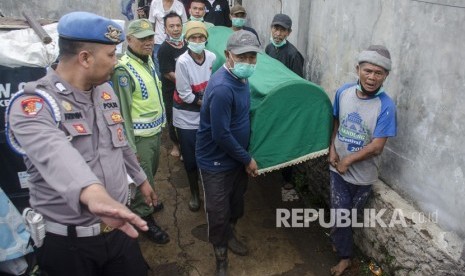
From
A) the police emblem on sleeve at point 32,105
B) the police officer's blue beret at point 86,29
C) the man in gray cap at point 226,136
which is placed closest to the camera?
the police emblem on sleeve at point 32,105

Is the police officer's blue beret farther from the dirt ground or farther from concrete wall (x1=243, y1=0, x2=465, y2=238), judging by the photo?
the dirt ground

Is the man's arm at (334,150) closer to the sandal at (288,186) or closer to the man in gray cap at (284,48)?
the man in gray cap at (284,48)

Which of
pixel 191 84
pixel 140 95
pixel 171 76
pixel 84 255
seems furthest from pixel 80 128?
pixel 171 76

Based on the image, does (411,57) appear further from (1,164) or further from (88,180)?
(1,164)

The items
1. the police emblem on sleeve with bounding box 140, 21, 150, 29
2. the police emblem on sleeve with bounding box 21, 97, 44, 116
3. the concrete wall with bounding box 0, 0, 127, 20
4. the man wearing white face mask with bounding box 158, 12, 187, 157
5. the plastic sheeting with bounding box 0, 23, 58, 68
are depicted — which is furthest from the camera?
the concrete wall with bounding box 0, 0, 127, 20

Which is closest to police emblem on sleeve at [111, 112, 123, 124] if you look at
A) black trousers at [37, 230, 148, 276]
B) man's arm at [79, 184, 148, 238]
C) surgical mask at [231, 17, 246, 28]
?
black trousers at [37, 230, 148, 276]

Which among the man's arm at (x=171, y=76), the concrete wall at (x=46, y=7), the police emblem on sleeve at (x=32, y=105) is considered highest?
the police emblem on sleeve at (x=32, y=105)

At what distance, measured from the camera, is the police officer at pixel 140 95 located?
3.00 m

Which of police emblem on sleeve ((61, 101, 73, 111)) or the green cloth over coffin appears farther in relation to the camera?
the green cloth over coffin

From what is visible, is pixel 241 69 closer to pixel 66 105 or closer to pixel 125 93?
pixel 125 93

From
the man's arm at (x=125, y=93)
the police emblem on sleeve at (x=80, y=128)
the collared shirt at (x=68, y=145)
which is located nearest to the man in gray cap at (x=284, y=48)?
the man's arm at (x=125, y=93)

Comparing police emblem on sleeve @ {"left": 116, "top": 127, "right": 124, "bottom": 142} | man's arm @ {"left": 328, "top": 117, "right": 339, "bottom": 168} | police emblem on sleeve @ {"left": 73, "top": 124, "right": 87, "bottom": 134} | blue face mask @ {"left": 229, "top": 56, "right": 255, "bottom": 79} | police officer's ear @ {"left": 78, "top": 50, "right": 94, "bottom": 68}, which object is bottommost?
man's arm @ {"left": 328, "top": 117, "right": 339, "bottom": 168}

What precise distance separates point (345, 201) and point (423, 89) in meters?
1.06

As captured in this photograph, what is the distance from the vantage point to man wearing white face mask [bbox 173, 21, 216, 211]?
12.3 ft
